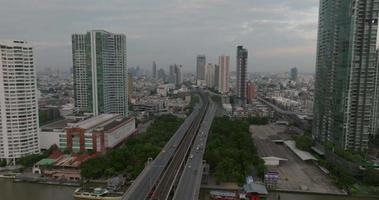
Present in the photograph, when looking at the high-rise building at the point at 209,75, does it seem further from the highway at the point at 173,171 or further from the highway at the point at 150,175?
the highway at the point at 150,175

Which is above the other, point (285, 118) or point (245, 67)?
point (245, 67)

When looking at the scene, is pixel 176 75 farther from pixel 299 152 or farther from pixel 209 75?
pixel 299 152

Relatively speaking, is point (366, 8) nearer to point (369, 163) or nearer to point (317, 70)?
point (317, 70)

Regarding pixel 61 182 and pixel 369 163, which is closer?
pixel 61 182

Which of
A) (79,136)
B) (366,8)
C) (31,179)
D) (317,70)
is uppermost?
(366,8)

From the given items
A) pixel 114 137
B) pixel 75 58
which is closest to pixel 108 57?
pixel 75 58

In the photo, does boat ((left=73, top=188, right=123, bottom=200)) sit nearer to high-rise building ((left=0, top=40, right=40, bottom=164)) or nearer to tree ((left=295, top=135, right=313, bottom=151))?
high-rise building ((left=0, top=40, right=40, bottom=164))

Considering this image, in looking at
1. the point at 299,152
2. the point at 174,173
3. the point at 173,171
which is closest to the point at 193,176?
the point at 174,173

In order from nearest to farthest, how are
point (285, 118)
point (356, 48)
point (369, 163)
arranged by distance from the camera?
point (369, 163) < point (356, 48) < point (285, 118)
